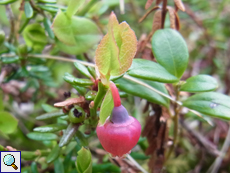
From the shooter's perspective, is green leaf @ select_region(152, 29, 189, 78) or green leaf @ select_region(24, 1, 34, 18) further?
green leaf @ select_region(24, 1, 34, 18)

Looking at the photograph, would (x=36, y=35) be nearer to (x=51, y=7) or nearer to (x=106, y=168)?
(x=51, y=7)

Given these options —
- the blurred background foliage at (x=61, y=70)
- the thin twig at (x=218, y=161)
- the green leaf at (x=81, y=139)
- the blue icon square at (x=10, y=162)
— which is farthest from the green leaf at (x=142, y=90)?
the thin twig at (x=218, y=161)

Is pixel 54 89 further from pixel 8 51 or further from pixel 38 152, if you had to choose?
pixel 38 152

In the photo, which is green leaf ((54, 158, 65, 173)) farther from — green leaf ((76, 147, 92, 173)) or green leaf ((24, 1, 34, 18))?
green leaf ((24, 1, 34, 18))

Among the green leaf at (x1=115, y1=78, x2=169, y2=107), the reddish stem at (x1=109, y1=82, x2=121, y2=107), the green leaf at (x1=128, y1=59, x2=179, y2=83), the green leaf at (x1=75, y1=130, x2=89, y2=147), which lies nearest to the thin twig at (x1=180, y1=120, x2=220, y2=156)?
the green leaf at (x1=115, y1=78, x2=169, y2=107)

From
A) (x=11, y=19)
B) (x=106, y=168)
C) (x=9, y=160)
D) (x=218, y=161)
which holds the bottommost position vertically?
(x=218, y=161)

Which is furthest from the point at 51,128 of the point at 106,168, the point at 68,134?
the point at 106,168

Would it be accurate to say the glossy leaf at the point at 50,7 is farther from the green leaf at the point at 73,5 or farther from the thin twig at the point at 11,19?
the thin twig at the point at 11,19
